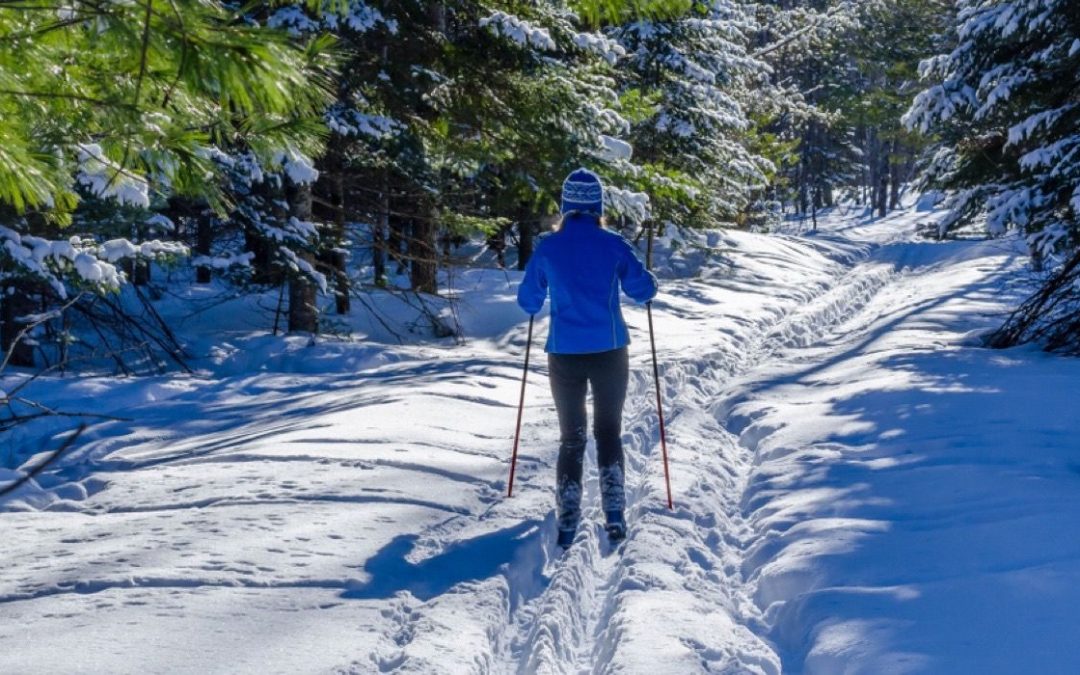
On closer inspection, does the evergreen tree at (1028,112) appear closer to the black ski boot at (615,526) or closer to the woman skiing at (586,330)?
the woman skiing at (586,330)

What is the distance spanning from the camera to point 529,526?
561cm

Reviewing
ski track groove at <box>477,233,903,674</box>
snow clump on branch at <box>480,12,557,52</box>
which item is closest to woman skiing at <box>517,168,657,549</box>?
ski track groove at <box>477,233,903,674</box>

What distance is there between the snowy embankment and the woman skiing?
31 centimetres

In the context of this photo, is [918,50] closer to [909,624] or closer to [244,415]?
[244,415]

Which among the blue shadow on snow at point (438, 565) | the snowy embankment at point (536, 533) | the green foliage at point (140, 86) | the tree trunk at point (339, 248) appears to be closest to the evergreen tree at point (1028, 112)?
the snowy embankment at point (536, 533)

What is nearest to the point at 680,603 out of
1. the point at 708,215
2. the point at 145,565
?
the point at 145,565

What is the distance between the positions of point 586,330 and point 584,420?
62 centimetres

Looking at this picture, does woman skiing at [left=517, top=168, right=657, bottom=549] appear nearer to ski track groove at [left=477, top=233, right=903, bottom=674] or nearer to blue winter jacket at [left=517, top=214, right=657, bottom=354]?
blue winter jacket at [left=517, top=214, right=657, bottom=354]

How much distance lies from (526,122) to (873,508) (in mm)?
7128

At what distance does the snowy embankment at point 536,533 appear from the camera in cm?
390

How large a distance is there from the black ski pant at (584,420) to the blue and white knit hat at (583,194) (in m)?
0.91

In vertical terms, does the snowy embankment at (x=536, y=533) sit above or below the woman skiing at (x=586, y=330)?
below

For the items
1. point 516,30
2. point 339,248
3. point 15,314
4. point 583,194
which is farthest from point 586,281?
point 15,314

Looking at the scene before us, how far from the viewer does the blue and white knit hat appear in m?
5.54
